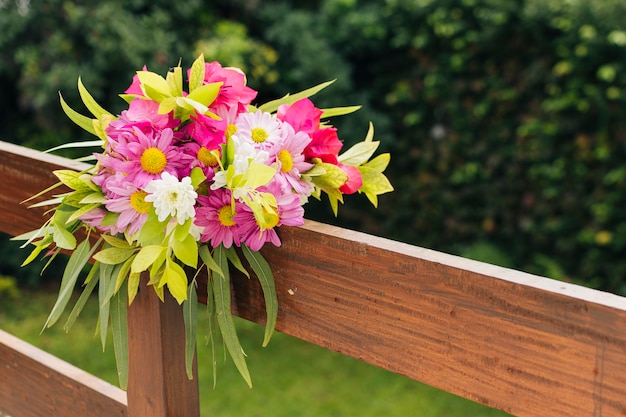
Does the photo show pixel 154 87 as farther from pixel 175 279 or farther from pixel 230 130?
pixel 175 279

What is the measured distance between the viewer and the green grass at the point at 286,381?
384cm

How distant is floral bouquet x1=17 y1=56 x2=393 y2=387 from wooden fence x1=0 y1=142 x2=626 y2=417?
66 millimetres

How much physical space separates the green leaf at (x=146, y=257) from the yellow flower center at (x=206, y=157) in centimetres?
14

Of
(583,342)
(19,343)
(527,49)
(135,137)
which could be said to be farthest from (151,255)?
(527,49)

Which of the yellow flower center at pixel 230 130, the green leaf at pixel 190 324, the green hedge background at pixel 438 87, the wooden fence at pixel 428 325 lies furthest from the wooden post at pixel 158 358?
the green hedge background at pixel 438 87

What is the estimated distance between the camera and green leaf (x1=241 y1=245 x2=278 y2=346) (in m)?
1.16

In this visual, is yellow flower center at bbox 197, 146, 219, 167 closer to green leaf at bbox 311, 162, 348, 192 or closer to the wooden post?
green leaf at bbox 311, 162, 348, 192

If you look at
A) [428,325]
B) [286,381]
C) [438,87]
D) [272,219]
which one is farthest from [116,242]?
[438,87]

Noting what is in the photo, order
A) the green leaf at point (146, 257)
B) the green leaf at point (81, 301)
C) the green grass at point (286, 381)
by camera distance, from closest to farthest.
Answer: the green leaf at point (146, 257) → the green leaf at point (81, 301) → the green grass at point (286, 381)

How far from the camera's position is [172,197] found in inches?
41.4

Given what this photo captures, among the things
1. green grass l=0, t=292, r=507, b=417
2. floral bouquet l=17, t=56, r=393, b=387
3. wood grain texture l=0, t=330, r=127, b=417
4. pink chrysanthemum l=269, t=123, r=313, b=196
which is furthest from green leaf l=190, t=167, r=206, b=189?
green grass l=0, t=292, r=507, b=417

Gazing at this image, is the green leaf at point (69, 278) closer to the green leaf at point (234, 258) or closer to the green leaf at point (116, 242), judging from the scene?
the green leaf at point (116, 242)

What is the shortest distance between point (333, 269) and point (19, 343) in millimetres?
867

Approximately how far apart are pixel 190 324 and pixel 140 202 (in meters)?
0.21
